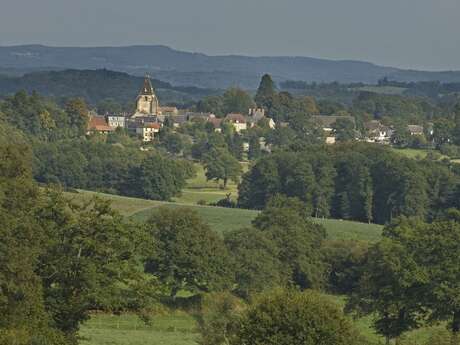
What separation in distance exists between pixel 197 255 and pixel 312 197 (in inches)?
1704

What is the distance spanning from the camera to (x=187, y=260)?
49.1 meters

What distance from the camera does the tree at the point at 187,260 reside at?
4903 cm

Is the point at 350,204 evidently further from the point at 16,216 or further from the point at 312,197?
the point at 16,216

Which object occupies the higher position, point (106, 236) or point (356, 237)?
point (106, 236)

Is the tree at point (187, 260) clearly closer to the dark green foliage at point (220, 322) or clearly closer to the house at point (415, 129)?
the dark green foliage at point (220, 322)

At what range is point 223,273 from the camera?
49.8m

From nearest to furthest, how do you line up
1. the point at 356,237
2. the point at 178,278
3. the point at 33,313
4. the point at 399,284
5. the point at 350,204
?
1. the point at 33,313
2. the point at 399,284
3. the point at 178,278
4. the point at 356,237
5. the point at 350,204

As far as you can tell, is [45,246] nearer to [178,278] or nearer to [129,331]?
[129,331]

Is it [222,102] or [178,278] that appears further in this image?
[222,102]

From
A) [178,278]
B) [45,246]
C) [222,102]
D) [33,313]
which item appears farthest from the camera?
[222,102]

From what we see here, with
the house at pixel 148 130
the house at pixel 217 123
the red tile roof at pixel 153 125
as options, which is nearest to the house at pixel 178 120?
the red tile roof at pixel 153 125

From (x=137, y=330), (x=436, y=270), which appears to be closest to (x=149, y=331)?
(x=137, y=330)

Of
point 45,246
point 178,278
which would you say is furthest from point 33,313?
point 178,278

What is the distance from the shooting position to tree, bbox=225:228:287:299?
1997 inches
